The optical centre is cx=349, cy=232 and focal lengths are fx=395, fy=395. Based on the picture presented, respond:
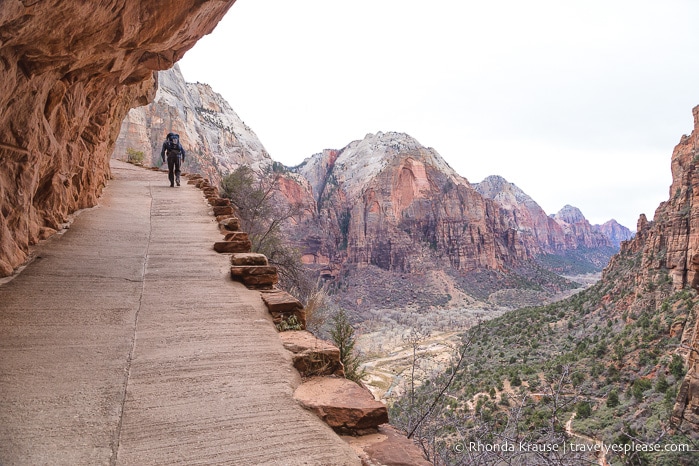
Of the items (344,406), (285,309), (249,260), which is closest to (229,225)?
(249,260)

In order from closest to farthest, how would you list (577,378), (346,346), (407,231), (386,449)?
(386,449) < (346,346) < (577,378) < (407,231)

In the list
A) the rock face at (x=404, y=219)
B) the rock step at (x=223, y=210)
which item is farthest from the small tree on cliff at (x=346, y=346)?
the rock face at (x=404, y=219)

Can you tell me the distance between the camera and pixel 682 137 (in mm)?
44250

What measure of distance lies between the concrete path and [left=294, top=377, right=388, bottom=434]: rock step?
0.09m

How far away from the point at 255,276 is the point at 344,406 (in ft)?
8.46

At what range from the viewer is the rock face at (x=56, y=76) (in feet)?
11.0

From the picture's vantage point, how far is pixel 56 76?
4.59 meters

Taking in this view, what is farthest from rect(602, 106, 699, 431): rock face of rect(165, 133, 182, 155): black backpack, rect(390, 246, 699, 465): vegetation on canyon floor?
rect(165, 133, 182, 155): black backpack

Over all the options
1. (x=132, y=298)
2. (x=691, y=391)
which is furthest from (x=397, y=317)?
(x=132, y=298)

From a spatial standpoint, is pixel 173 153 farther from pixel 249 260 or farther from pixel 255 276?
pixel 255 276

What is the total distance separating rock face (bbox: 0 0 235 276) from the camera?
334 centimetres

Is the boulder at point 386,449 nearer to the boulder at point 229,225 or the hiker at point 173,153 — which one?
the boulder at point 229,225

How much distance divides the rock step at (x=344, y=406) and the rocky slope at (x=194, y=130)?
31406 mm

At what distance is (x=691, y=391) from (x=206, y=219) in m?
14.2
